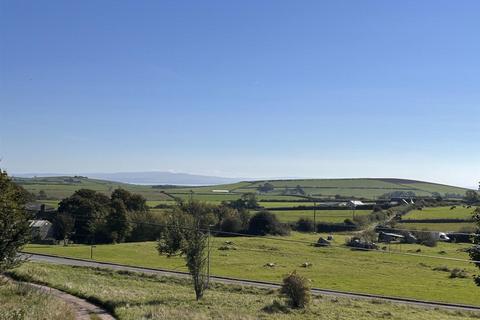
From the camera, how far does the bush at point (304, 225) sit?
11372cm

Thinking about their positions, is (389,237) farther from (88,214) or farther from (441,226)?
(88,214)

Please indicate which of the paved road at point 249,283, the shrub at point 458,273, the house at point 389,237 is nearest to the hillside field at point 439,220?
the house at point 389,237

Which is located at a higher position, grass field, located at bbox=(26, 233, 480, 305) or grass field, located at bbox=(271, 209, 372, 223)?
grass field, located at bbox=(271, 209, 372, 223)

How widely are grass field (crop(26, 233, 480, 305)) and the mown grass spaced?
3026cm

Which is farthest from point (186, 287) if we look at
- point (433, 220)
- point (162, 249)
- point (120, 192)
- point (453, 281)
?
point (433, 220)

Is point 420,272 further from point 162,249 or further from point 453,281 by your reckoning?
point 162,249

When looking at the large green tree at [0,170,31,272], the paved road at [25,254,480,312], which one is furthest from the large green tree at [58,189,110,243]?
the large green tree at [0,170,31,272]

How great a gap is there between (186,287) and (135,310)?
55.0 ft

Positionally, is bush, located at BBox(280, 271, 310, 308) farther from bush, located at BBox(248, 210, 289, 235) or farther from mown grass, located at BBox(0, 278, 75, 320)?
bush, located at BBox(248, 210, 289, 235)

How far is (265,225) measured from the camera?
10694 centimetres

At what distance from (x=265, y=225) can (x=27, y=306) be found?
87.1 metres

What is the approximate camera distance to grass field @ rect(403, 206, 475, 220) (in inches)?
4601

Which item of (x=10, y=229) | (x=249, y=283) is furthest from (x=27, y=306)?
(x=249, y=283)

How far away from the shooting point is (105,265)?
5528cm
